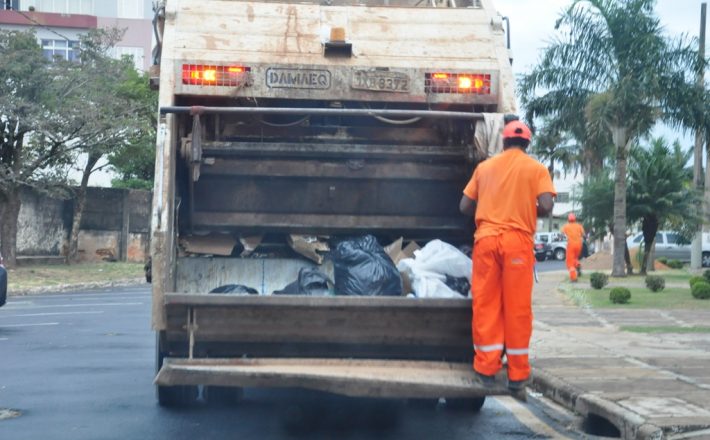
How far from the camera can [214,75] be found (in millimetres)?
6918

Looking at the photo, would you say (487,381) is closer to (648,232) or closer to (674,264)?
(648,232)

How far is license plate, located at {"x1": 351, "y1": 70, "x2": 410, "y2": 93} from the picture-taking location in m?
7.05

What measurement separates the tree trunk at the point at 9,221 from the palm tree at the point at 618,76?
497 inches

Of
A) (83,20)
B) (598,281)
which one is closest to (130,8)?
(83,20)

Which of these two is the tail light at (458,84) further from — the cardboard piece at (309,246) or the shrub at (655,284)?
the shrub at (655,284)

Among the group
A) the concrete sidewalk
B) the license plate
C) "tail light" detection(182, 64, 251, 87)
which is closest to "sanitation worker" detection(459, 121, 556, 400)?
the license plate

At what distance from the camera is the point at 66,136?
28.3 m

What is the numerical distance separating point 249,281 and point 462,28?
2316 millimetres

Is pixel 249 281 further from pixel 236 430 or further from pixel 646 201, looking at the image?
pixel 646 201

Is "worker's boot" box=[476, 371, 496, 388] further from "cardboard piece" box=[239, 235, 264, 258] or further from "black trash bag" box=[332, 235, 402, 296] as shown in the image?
"cardboard piece" box=[239, 235, 264, 258]

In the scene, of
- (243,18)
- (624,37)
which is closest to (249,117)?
(243,18)

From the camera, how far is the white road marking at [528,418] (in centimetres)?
748

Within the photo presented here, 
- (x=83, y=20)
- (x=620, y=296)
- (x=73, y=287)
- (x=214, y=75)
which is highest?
(x=83, y=20)

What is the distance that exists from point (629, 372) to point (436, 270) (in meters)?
2.98
